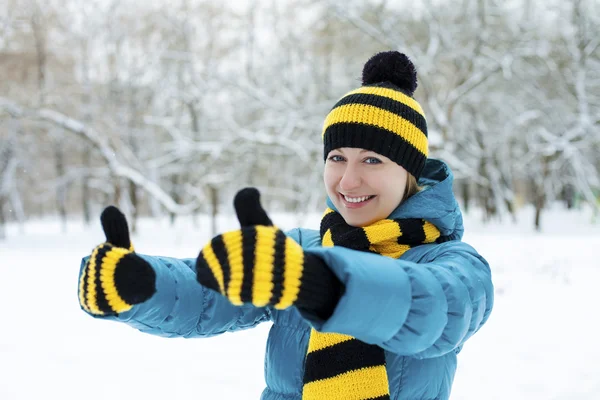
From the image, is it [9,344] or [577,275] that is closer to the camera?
[9,344]

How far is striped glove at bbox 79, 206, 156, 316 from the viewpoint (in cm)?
100

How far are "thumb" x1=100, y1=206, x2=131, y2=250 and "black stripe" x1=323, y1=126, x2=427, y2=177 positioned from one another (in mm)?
655

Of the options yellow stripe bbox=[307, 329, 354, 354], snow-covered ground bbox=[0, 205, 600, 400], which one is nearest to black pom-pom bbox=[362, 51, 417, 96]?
yellow stripe bbox=[307, 329, 354, 354]

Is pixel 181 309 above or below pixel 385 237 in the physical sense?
below

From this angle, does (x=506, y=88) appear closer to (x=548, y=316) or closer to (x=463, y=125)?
(x=463, y=125)

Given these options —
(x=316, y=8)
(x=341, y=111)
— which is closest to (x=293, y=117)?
(x=316, y=8)

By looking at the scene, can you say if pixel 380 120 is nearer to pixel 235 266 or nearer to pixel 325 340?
pixel 325 340

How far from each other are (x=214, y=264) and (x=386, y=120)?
2.46 ft

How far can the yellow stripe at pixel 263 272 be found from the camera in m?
0.80

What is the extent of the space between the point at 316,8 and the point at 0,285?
29.5ft

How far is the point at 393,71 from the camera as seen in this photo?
61.2 inches

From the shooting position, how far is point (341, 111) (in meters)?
1.46

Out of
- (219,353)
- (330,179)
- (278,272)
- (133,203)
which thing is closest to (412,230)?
(330,179)

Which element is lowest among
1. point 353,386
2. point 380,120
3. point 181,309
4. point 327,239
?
point 353,386
